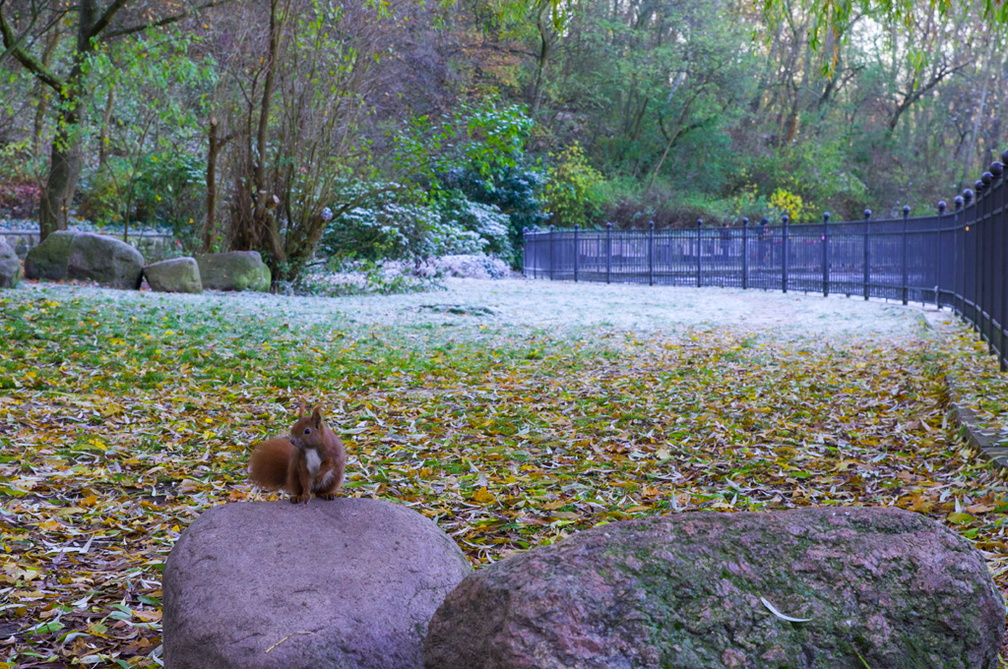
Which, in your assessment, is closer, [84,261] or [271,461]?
[271,461]

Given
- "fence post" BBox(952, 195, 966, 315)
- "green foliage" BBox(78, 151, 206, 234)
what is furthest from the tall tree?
"fence post" BBox(952, 195, 966, 315)

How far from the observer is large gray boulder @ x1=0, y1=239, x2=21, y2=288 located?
1284 centimetres

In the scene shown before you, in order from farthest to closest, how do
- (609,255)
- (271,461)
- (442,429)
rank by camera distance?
1. (609,255)
2. (442,429)
3. (271,461)

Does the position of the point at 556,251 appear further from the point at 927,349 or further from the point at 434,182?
the point at 927,349

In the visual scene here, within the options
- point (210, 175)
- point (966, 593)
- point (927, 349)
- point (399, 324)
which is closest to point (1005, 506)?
point (966, 593)

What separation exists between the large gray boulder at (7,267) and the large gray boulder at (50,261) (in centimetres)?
255

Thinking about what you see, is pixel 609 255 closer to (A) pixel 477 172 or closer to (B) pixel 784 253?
(A) pixel 477 172

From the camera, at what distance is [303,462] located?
10.8ft

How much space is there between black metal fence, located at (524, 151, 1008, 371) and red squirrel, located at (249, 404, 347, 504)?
660 cm

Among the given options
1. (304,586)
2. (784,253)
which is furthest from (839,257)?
(304,586)

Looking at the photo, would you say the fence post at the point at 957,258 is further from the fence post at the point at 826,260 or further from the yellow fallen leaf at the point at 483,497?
the yellow fallen leaf at the point at 483,497

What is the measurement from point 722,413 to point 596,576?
200 inches

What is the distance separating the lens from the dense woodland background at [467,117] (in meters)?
16.3

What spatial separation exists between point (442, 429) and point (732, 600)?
4.66 m
